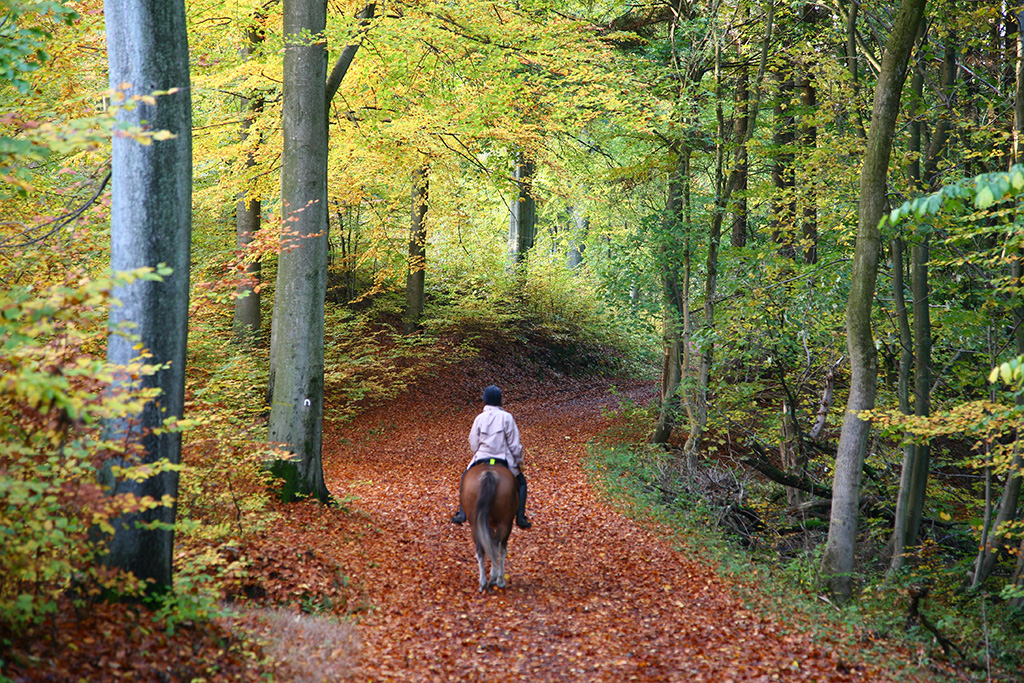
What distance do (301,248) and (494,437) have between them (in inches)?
141

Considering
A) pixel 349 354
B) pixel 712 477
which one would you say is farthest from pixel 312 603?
pixel 349 354

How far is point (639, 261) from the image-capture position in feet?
54.0

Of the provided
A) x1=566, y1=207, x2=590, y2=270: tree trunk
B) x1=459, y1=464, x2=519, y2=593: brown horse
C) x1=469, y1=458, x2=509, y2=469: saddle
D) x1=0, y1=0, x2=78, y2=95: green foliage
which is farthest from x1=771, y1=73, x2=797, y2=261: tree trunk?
x1=0, y1=0, x2=78, y2=95: green foliage

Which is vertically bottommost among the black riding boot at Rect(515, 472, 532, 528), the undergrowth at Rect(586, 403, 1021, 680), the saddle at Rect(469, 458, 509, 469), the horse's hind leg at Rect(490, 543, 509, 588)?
the undergrowth at Rect(586, 403, 1021, 680)

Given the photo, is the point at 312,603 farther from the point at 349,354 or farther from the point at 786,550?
the point at 349,354

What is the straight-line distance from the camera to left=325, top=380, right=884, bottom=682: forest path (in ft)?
19.1

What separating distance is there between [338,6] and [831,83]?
8.28 metres

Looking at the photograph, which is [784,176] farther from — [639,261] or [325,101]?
[325,101]

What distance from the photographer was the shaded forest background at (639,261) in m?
4.50

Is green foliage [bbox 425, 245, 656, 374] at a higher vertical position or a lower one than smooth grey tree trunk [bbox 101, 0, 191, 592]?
lower

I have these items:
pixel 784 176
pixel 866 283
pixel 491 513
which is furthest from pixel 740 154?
pixel 491 513

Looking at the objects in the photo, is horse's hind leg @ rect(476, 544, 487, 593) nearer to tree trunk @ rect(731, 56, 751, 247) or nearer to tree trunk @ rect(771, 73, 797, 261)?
tree trunk @ rect(771, 73, 797, 261)

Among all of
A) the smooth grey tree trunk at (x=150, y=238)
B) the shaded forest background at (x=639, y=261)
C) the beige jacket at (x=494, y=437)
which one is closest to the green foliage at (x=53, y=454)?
the shaded forest background at (x=639, y=261)

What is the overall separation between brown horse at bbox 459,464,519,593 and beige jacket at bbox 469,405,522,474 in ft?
0.64
